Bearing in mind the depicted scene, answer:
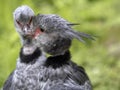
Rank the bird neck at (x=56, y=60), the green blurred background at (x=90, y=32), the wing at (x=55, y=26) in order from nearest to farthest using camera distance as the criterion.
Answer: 1. the wing at (x=55, y=26)
2. the bird neck at (x=56, y=60)
3. the green blurred background at (x=90, y=32)

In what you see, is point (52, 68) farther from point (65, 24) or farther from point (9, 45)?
point (9, 45)

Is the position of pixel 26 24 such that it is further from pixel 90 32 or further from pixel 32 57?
pixel 90 32

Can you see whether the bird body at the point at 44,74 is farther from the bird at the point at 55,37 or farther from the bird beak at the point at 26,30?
the bird beak at the point at 26,30

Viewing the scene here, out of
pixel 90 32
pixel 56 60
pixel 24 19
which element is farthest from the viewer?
pixel 90 32

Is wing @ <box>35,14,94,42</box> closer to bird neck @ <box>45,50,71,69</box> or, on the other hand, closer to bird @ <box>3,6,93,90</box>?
bird @ <box>3,6,93,90</box>

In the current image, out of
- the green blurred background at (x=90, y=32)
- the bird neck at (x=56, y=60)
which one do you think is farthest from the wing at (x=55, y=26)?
the green blurred background at (x=90, y=32)

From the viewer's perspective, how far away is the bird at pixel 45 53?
3.80 m

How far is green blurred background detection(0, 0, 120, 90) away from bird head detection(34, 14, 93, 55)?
188 cm

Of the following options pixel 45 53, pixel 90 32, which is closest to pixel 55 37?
pixel 45 53

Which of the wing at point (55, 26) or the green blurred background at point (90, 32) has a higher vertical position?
the wing at point (55, 26)

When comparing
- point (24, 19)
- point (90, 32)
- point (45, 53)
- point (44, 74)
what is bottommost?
point (90, 32)

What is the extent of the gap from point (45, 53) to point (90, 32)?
3.33 metres

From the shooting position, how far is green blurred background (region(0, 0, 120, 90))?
6.07m

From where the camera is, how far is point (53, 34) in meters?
3.80
